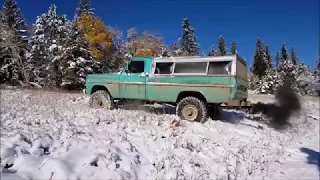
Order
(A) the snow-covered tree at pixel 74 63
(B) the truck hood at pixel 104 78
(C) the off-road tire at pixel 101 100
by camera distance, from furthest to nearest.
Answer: (A) the snow-covered tree at pixel 74 63
(B) the truck hood at pixel 104 78
(C) the off-road tire at pixel 101 100

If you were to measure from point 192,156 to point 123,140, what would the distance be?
63.9 inches

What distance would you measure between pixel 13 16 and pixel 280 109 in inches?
1383

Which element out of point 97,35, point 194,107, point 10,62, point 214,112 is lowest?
point 214,112

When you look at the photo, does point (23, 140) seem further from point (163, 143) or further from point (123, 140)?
point (163, 143)

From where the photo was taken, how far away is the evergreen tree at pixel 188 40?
180 feet

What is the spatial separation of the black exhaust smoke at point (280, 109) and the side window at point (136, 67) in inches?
215

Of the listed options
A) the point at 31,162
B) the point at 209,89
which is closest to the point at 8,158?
the point at 31,162

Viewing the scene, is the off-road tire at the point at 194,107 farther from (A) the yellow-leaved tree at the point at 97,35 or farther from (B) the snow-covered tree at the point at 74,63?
(A) the yellow-leaved tree at the point at 97,35

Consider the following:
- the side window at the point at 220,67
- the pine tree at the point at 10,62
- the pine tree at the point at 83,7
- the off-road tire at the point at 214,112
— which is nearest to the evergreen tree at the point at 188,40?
the pine tree at the point at 83,7

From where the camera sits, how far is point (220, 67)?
31.8 feet

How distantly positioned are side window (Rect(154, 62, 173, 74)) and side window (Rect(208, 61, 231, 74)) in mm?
1461

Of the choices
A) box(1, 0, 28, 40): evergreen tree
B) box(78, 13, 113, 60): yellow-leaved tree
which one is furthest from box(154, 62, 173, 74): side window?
box(1, 0, 28, 40): evergreen tree

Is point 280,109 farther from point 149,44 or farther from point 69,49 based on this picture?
point 149,44

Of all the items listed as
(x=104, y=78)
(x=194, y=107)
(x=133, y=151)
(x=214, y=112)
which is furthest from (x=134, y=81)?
(x=133, y=151)
